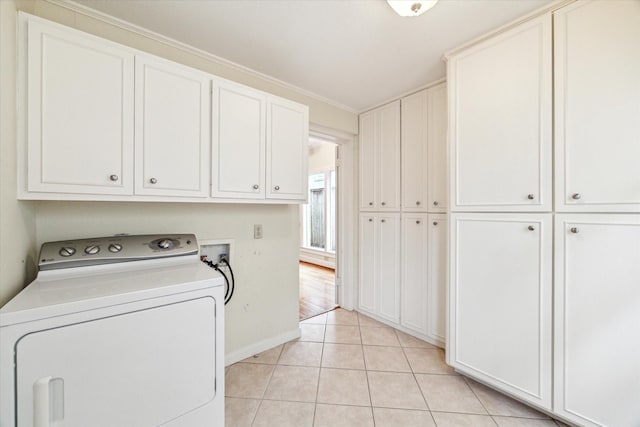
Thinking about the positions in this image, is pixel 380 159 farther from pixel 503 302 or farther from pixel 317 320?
pixel 317 320

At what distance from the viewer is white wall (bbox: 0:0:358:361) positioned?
99 centimetres

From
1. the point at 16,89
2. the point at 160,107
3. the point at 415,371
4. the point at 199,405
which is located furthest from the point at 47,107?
the point at 415,371

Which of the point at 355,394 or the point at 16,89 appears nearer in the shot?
the point at 16,89

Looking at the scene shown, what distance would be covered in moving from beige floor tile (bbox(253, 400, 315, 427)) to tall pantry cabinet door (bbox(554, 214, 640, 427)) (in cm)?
140

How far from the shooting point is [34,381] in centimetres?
80

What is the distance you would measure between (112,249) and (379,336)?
2255 mm

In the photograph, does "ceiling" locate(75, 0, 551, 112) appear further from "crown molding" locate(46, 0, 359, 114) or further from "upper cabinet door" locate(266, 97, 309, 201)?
"upper cabinet door" locate(266, 97, 309, 201)

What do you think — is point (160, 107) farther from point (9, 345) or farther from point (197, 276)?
point (9, 345)

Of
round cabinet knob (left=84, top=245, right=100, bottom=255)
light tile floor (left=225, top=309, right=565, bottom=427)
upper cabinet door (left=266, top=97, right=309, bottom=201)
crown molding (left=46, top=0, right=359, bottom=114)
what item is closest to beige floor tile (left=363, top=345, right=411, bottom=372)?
light tile floor (left=225, top=309, right=565, bottom=427)

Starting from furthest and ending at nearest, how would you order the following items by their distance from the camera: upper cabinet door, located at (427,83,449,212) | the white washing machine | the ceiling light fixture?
1. upper cabinet door, located at (427,83,449,212)
2. the ceiling light fixture
3. the white washing machine

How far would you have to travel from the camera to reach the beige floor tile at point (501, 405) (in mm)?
1500

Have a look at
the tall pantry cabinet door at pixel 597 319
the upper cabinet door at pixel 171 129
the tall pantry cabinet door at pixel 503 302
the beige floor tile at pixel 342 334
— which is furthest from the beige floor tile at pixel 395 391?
the upper cabinet door at pixel 171 129

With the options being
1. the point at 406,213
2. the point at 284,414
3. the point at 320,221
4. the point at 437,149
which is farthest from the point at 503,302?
the point at 320,221

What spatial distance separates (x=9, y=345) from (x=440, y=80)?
2.93 meters
